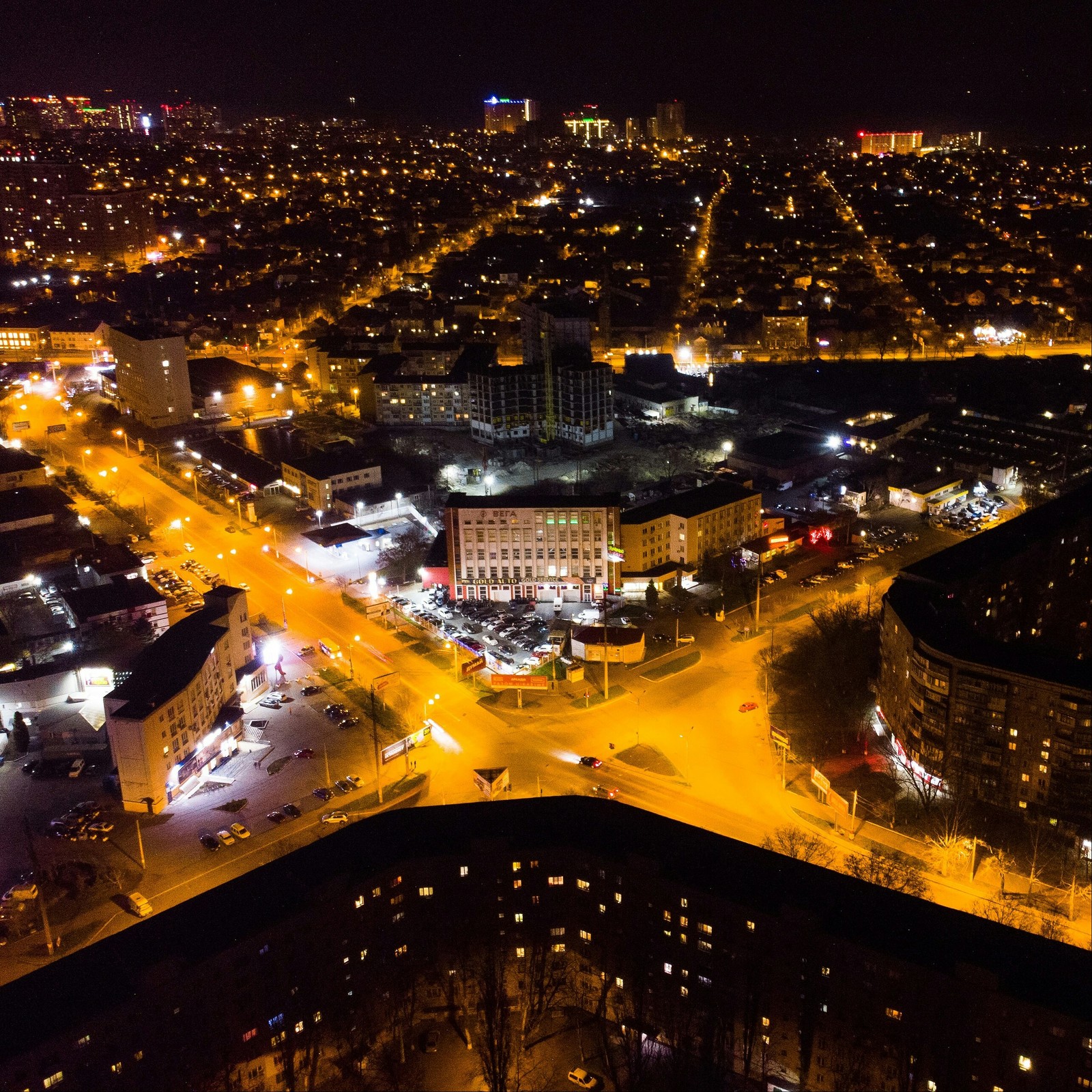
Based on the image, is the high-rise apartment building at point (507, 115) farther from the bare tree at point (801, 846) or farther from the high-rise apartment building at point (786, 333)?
the bare tree at point (801, 846)

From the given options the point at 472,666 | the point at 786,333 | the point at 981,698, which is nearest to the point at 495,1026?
the point at 472,666

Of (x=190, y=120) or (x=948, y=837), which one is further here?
(x=190, y=120)

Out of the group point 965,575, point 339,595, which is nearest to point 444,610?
point 339,595

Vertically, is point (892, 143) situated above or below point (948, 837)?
above

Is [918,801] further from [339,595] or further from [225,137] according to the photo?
[225,137]

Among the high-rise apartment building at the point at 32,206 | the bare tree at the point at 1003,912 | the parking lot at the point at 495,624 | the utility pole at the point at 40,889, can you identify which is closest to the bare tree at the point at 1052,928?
the bare tree at the point at 1003,912

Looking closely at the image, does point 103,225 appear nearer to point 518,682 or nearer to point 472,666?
point 472,666

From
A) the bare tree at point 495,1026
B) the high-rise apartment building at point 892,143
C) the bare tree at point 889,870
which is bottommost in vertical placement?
the bare tree at point 495,1026
